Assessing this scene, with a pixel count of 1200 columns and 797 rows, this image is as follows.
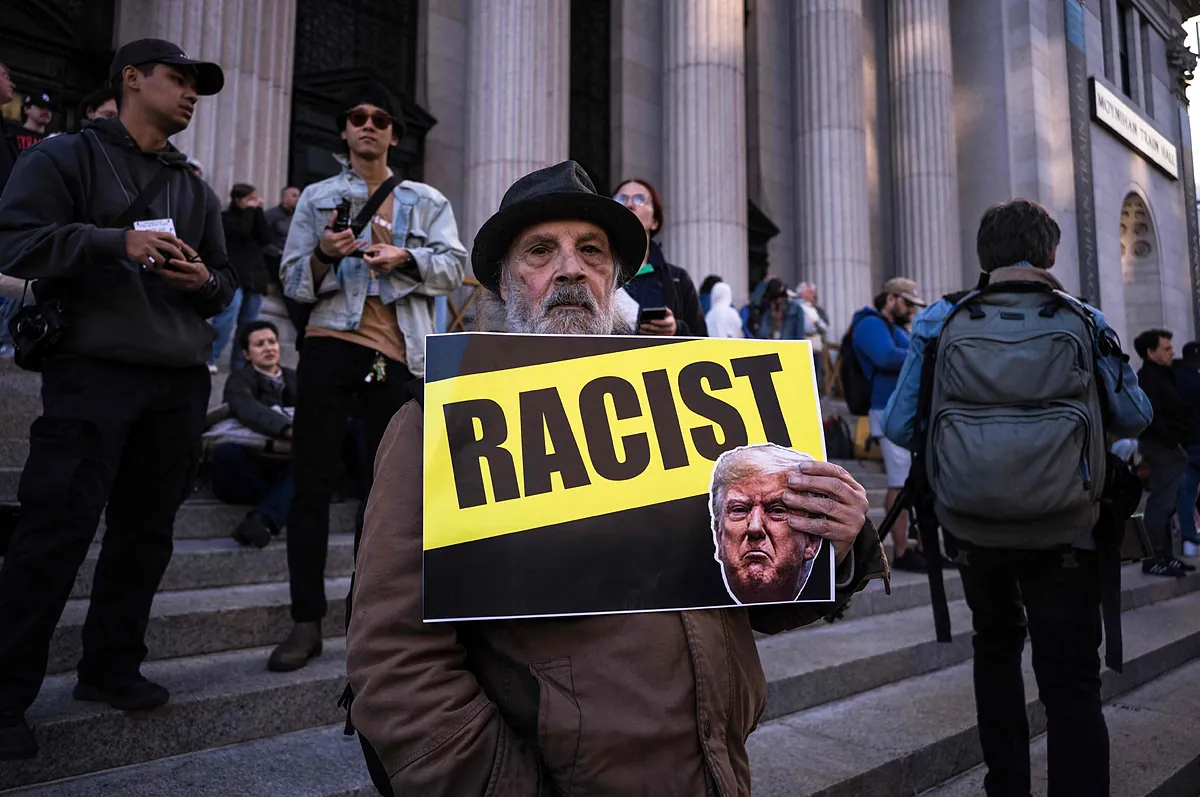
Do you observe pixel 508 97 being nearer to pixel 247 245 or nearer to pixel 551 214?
pixel 247 245

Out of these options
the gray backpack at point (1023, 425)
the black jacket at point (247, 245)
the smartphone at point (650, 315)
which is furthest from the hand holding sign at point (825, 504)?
the black jacket at point (247, 245)

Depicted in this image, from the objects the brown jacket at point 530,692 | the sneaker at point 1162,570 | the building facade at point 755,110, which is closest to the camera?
the brown jacket at point 530,692

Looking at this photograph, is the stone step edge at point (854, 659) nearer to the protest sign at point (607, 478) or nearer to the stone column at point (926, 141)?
the protest sign at point (607, 478)

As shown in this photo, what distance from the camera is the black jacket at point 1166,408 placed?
7.84 metres

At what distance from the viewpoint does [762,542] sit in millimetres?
1381

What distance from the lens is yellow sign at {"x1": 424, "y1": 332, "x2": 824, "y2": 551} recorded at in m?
1.38

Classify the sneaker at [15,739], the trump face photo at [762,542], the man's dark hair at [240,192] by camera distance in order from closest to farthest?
the trump face photo at [762,542]
the sneaker at [15,739]
the man's dark hair at [240,192]

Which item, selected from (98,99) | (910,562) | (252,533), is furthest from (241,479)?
(910,562)

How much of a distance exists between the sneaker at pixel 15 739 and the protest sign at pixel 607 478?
6.32ft

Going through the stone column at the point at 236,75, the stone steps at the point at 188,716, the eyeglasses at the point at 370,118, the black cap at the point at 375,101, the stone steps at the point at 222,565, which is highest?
the stone column at the point at 236,75

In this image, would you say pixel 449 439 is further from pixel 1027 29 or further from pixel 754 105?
pixel 1027 29

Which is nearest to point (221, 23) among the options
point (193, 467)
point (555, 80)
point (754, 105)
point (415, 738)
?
point (555, 80)

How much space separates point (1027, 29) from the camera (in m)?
17.8

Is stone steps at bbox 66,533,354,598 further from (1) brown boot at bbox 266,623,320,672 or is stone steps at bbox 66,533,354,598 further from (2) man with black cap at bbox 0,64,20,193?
(2) man with black cap at bbox 0,64,20,193
